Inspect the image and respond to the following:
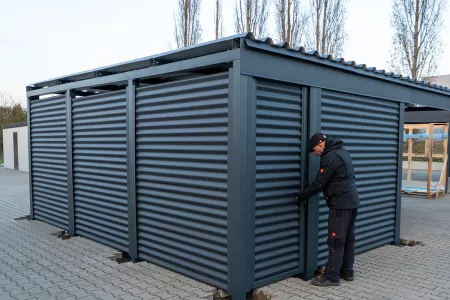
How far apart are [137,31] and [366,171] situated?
908 centimetres

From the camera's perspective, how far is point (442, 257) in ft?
18.5

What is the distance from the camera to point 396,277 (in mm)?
4750

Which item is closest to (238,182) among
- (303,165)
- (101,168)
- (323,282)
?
(303,165)

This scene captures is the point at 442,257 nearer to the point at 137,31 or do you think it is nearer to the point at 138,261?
the point at 138,261

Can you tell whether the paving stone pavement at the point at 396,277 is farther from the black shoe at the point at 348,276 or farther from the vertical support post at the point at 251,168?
the vertical support post at the point at 251,168

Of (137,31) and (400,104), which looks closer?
(400,104)

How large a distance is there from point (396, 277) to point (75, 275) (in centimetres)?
407

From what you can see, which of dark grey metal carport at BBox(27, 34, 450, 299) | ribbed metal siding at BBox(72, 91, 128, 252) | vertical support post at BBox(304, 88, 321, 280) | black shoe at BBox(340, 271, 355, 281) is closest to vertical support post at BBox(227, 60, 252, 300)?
dark grey metal carport at BBox(27, 34, 450, 299)

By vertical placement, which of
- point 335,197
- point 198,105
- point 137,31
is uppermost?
point 137,31

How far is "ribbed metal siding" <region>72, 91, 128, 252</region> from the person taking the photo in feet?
18.5

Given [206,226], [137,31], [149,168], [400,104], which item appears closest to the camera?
[206,226]

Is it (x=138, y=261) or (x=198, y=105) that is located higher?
(x=198, y=105)

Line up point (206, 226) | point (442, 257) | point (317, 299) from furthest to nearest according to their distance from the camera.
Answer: point (442, 257)
point (206, 226)
point (317, 299)

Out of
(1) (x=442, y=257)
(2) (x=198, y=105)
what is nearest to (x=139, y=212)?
(2) (x=198, y=105)
